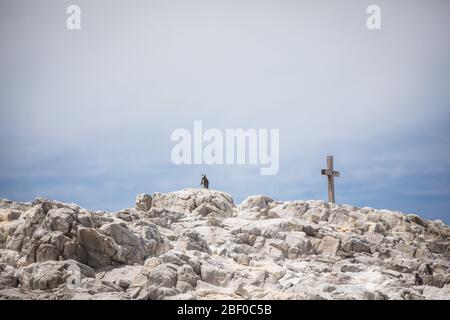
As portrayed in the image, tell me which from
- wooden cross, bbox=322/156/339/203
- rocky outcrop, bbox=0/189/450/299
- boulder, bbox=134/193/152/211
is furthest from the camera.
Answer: wooden cross, bbox=322/156/339/203

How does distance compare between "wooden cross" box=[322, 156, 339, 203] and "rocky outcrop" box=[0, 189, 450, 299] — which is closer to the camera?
"rocky outcrop" box=[0, 189, 450, 299]

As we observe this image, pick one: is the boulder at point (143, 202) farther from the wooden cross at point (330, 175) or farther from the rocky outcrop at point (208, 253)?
the wooden cross at point (330, 175)

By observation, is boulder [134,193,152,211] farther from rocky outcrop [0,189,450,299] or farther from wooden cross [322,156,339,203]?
wooden cross [322,156,339,203]

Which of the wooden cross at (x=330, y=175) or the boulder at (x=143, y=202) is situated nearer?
the boulder at (x=143, y=202)

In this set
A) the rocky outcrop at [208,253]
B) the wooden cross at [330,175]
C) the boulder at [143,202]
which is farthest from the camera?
the wooden cross at [330,175]

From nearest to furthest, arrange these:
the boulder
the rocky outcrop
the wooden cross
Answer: the rocky outcrop, the boulder, the wooden cross

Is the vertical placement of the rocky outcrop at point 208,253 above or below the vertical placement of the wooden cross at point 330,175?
below

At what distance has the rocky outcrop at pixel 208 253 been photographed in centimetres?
2402

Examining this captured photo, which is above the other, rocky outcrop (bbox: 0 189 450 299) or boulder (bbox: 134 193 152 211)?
boulder (bbox: 134 193 152 211)

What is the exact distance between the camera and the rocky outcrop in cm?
2402

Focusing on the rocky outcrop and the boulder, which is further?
the boulder

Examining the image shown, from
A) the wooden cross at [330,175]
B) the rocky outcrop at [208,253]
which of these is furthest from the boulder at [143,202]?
the wooden cross at [330,175]

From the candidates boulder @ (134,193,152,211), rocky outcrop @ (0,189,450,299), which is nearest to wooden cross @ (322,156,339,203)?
rocky outcrop @ (0,189,450,299)
